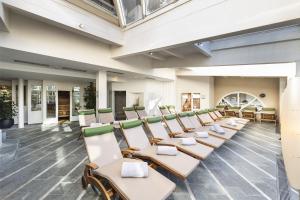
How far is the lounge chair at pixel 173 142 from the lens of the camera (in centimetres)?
349

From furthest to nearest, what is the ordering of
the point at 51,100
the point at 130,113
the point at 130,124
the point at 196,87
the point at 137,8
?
the point at 196,87
the point at 51,100
the point at 130,113
the point at 137,8
the point at 130,124

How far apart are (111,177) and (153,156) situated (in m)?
0.99

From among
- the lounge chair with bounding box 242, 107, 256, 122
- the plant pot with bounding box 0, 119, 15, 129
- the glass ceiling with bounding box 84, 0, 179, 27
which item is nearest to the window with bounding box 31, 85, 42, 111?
the plant pot with bounding box 0, 119, 15, 129

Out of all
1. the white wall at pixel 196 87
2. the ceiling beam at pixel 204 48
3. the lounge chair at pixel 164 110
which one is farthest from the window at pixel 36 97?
the ceiling beam at pixel 204 48

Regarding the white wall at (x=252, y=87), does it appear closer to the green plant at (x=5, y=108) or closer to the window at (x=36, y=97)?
the window at (x=36, y=97)

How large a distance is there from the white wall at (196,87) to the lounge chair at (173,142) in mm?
7711

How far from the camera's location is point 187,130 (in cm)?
557

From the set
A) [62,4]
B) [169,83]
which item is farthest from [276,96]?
[62,4]

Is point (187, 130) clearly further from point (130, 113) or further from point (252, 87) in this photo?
point (252, 87)

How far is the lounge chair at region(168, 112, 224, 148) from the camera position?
428 centimetres

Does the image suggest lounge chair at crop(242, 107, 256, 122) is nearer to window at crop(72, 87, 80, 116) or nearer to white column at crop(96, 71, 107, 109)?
white column at crop(96, 71, 107, 109)

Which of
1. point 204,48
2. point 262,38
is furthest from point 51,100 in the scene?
point 262,38

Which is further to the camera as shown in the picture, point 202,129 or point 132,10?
point 202,129

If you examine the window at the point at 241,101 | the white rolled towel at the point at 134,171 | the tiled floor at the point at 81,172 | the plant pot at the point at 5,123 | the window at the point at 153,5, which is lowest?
the tiled floor at the point at 81,172
